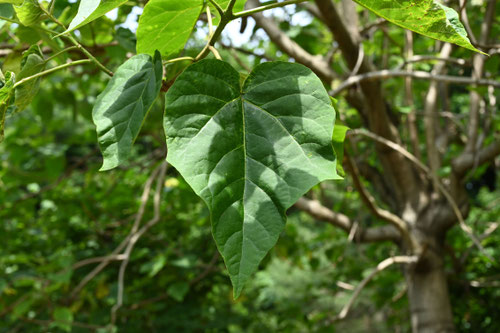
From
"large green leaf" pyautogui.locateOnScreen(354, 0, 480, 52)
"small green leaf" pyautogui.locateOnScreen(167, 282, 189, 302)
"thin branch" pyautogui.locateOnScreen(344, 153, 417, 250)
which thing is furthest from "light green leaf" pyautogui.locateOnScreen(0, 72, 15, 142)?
"small green leaf" pyautogui.locateOnScreen(167, 282, 189, 302)

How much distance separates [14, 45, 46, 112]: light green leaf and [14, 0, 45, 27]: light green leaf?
0.04 meters

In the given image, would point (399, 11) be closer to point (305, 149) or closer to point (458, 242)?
point (305, 149)

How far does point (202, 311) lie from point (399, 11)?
2.59 metres

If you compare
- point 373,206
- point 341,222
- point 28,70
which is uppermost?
point 28,70

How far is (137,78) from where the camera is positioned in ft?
1.54

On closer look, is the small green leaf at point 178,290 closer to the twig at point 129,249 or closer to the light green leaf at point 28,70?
the twig at point 129,249

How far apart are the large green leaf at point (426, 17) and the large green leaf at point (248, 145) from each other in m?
0.10

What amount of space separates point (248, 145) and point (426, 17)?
0.65 ft

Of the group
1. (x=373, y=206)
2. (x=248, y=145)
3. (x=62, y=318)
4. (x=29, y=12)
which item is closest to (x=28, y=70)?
(x=29, y=12)

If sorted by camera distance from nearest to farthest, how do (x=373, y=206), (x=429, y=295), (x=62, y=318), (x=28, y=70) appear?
(x=28, y=70), (x=373, y=206), (x=62, y=318), (x=429, y=295)

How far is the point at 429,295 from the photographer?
2.05m

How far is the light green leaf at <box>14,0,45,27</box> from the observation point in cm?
46

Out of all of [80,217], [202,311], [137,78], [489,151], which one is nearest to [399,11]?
[137,78]

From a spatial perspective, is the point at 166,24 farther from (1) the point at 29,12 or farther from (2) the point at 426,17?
(2) the point at 426,17
